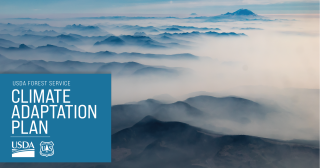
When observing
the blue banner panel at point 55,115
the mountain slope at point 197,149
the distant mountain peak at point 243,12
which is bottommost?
the mountain slope at point 197,149

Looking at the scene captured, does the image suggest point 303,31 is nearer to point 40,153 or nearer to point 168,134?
point 168,134

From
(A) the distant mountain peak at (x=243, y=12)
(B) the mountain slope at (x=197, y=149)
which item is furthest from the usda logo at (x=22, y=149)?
(A) the distant mountain peak at (x=243, y=12)

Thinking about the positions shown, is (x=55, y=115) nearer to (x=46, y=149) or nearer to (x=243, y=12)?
(x=46, y=149)

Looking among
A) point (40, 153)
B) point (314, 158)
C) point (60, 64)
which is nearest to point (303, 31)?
point (314, 158)

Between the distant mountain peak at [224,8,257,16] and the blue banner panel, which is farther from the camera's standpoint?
the distant mountain peak at [224,8,257,16]

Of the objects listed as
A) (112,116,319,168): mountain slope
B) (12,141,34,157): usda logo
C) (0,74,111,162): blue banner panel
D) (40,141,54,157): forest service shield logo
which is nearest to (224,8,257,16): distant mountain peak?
(112,116,319,168): mountain slope

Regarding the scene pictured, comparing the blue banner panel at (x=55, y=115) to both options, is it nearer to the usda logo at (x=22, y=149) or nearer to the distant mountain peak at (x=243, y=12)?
the usda logo at (x=22, y=149)

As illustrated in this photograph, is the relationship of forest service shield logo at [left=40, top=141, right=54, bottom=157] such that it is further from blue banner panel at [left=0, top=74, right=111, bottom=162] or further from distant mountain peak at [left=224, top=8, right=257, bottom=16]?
distant mountain peak at [left=224, top=8, right=257, bottom=16]

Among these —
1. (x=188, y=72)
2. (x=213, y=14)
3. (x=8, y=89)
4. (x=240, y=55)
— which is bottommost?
(x=8, y=89)
